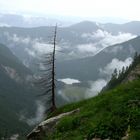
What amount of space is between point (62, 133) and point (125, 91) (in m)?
5.59

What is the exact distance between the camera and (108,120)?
2309 centimetres

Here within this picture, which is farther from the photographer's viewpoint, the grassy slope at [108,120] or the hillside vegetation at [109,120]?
the grassy slope at [108,120]

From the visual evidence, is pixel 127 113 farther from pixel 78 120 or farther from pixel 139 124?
pixel 78 120

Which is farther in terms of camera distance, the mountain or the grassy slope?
the grassy slope

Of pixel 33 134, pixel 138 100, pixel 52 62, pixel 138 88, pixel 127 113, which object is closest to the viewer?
pixel 127 113

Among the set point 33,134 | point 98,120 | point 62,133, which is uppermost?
point 98,120

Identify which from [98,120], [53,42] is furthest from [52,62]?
[98,120]

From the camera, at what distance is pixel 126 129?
21469 millimetres

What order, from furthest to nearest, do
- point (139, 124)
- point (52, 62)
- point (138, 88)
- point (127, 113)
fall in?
1. point (52, 62)
2. point (138, 88)
3. point (127, 113)
4. point (139, 124)

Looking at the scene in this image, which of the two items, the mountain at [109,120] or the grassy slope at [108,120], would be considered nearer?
the mountain at [109,120]

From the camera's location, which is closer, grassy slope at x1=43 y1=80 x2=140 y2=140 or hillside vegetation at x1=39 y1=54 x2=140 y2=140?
hillside vegetation at x1=39 y1=54 x2=140 y2=140

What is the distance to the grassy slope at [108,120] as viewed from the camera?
21734 millimetres

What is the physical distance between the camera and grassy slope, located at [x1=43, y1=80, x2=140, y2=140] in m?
21.7

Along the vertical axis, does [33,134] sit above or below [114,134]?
below
